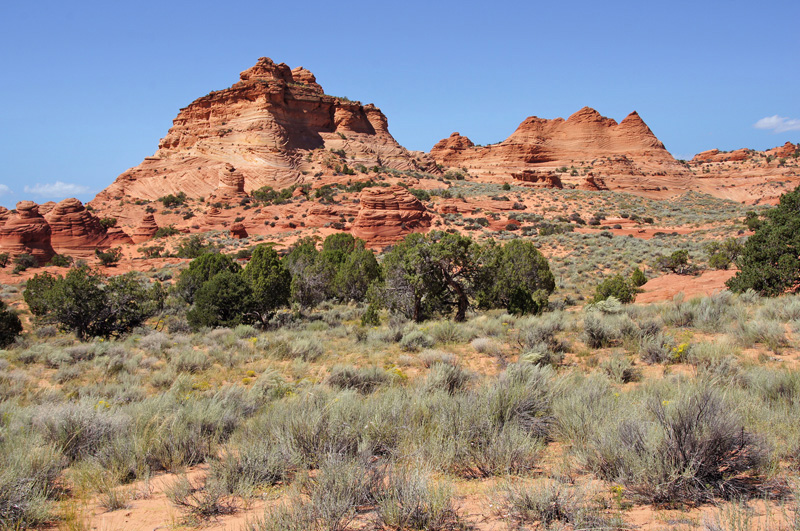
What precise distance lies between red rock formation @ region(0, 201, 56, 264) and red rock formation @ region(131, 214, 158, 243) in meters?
6.82

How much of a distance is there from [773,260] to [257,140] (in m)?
57.0

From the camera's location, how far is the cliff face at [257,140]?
5584 cm

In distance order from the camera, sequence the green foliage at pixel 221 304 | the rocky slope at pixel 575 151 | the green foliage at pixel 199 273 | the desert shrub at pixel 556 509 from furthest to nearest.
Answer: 1. the rocky slope at pixel 575 151
2. the green foliage at pixel 199 273
3. the green foliage at pixel 221 304
4. the desert shrub at pixel 556 509

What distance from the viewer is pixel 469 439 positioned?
3.98m

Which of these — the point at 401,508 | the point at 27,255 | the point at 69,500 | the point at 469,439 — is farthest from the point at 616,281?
the point at 27,255

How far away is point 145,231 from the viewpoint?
42.4 metres

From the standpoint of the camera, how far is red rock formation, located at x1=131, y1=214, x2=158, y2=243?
4203 centimetres

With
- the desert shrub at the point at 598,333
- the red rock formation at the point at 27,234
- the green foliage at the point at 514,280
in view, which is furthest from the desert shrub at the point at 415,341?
the red rock formation at the point at 27,234

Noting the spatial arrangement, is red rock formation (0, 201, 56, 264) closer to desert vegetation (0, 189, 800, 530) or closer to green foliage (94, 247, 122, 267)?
green foliage (94, 247, 122, 267)

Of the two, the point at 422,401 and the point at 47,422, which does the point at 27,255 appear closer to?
the point at 47,422

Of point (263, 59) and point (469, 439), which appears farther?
point (263, 59)

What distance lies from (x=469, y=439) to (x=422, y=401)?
2.75ft

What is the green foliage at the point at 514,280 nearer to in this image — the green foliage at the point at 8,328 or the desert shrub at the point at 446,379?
the desert shrub at the point at 446,379

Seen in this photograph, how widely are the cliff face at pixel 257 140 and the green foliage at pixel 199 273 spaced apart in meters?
34.7
